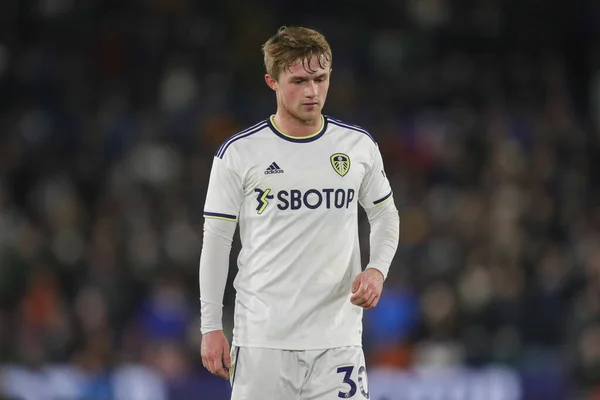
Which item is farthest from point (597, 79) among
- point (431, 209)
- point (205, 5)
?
point (205, 5)

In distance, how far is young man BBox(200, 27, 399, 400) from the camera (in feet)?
17.1

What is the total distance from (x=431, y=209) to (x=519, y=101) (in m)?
3.03

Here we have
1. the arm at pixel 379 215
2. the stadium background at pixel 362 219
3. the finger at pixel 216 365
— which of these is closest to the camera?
the finger at pixel 216 365

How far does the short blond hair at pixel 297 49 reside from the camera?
17.0ft

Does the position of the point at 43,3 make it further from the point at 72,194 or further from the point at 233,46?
the point at 72,194

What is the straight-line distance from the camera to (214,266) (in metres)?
5.30

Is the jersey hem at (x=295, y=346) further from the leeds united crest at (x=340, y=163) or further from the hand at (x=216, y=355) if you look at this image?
the leeds united crest at (x=340, y=163)

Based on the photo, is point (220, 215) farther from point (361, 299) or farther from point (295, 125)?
point (361, 299)

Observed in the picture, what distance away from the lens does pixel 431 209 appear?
1318 cm

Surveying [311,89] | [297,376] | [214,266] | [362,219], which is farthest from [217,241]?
[362,219]

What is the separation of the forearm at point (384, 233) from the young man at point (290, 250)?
38 mm

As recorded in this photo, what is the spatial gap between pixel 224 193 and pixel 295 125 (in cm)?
46

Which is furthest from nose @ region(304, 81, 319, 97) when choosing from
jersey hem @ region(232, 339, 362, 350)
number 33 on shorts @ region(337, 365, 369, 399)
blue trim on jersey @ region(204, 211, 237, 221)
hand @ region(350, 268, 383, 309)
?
number 33 on shorts @ region(337, 365, 369, 399)

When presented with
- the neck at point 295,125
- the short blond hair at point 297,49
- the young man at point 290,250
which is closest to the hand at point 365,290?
the young man at point 290,250
